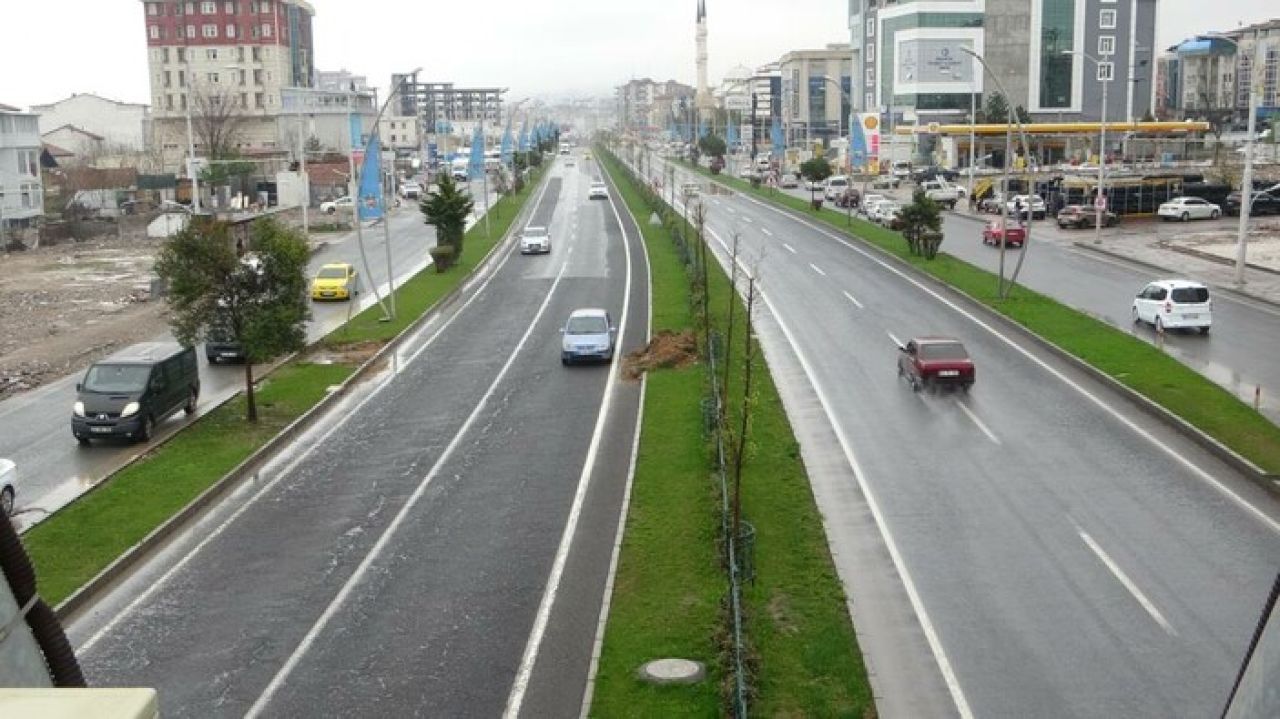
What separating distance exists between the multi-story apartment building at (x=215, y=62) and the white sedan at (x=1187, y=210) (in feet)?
318

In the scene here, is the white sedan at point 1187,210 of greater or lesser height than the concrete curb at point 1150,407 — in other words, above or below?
above

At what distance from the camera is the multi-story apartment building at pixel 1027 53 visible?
128 meters

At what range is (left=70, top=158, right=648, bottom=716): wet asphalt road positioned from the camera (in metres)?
14.1

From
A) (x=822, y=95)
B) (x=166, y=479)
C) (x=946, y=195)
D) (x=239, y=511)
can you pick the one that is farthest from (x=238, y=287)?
(x=822, y=95)

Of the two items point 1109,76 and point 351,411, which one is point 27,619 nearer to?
point 351,411

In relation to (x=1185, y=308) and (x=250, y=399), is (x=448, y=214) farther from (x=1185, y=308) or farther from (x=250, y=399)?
(x=1185, y=308)

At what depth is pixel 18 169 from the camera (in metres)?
78.2

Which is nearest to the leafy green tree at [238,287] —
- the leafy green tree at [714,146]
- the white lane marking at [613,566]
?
the white lane marking at [613,566]

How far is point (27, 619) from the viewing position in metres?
6.10

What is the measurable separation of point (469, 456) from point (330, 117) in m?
117

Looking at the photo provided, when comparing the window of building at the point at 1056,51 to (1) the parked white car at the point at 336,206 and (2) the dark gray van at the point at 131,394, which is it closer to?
(1) the parked white car at the point at 336,206

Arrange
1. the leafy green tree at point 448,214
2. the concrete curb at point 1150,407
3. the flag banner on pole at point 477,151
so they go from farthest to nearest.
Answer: the flag banner on pole at point 477,151 < the leafy green tree at point 448,214 < the concrete curb at point 1150,407

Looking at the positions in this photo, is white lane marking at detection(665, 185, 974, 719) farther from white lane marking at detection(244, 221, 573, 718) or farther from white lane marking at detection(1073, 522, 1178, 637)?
white lane marking at detection(244, 221, 573, 718)

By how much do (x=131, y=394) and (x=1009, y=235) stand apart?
42.1 meters
